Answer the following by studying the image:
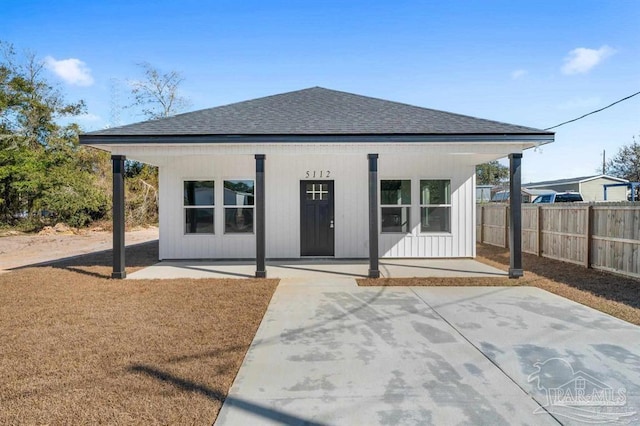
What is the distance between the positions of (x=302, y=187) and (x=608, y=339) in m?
7.22

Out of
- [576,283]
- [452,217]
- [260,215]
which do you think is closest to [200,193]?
[260,215]

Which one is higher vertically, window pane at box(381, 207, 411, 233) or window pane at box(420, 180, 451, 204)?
window pane at box(420, 180, 451, 204)

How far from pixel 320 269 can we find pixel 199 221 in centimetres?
379

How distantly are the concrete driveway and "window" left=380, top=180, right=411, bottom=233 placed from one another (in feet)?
14.9

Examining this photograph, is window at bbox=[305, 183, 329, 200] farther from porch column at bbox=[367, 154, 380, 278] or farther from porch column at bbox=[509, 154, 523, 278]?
porch column at bbox=[509, 154, 523, 278]

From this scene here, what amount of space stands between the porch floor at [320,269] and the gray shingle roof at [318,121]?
2.97m

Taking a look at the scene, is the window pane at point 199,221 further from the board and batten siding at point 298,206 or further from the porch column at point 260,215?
the porch column at point 260,215

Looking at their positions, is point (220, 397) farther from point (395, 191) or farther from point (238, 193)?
point (395, 191)

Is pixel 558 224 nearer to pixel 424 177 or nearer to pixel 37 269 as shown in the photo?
pixel 424 177

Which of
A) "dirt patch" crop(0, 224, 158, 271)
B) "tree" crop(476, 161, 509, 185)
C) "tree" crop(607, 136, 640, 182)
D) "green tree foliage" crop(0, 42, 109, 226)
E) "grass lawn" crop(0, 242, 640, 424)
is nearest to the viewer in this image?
"grass lawn" crop(0, 242, 640, 424)

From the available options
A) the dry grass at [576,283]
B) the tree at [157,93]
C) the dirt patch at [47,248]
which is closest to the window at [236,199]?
the dry grass at [576,283]

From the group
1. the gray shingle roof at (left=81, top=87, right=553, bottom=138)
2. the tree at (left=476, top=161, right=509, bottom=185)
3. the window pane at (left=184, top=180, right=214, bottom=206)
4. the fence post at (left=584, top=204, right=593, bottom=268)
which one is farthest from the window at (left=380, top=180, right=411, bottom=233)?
the tree at (left=476, top=161, right=509, bottom=185)

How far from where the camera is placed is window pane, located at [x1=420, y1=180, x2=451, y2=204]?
10.1m

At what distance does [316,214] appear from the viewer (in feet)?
32.6
